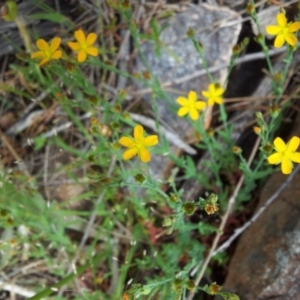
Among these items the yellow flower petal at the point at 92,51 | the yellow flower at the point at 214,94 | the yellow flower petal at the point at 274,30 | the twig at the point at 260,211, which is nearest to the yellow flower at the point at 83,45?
the yellow flower petal at the point at 92,51

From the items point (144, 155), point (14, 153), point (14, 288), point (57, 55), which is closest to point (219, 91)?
point (144, 155)

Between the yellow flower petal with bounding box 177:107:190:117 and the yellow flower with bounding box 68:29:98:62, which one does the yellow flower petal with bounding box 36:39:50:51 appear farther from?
the yellow flower petal with bounding box 177:107:190:117

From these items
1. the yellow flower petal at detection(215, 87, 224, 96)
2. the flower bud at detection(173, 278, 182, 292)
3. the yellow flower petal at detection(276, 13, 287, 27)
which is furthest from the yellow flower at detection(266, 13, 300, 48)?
the flower bud at detection(173, 278, 182, 292)

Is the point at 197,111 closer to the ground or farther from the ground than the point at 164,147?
farther from the ground

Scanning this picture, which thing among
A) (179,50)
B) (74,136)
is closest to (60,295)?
(74,136)

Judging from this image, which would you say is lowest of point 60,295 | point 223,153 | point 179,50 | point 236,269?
point 60,295

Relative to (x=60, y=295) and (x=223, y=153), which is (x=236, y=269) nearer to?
(x=223, y=153)
